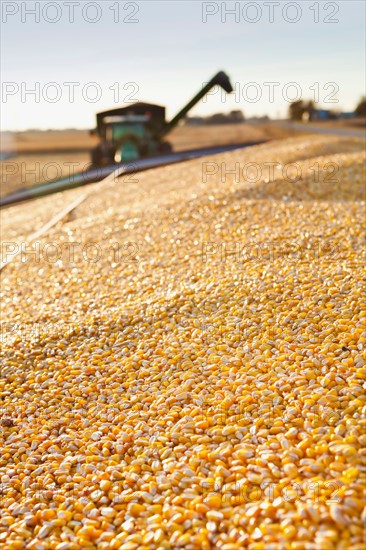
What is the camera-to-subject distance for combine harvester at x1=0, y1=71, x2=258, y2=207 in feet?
54.0

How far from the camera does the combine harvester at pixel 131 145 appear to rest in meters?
16.5

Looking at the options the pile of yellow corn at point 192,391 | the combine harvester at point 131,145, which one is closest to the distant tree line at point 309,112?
the combine harvester at point 131,145

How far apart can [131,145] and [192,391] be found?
17264 mm

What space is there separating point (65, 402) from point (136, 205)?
6.86 m

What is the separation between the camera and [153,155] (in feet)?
68.3

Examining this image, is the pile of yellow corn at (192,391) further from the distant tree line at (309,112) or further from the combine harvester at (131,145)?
the distant tree line at (309,112)

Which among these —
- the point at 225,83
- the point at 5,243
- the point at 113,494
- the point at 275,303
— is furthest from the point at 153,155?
the point at 113,494

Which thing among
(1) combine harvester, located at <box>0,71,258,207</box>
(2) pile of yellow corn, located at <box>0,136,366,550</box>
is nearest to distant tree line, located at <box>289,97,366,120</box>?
(1) combine harvester, located at <box>0,71,258,207</box>

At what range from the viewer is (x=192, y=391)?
3.87 metres

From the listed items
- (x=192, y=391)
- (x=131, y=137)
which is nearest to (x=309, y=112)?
(x=131, y=137)

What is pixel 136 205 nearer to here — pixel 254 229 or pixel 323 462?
pixel 254 229

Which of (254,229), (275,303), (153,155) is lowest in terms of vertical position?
(275,303)

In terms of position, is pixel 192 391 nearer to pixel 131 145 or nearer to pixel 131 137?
pixel 131 145

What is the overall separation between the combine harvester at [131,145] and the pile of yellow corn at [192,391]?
942 cm
